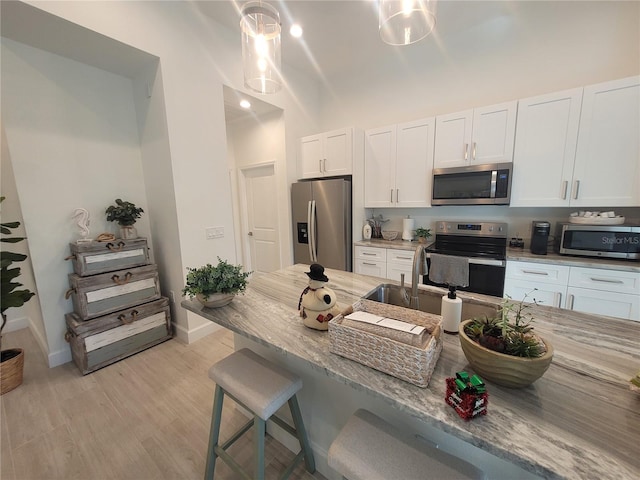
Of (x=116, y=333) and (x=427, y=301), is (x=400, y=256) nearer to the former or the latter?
(x=427, y=301)

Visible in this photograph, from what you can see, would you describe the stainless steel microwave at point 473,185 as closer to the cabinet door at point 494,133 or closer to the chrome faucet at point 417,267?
the cabinet door at point 494,133

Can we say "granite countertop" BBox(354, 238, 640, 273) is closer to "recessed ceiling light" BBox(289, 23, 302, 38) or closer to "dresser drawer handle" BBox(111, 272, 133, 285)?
"recessed ceiling light" BBox(289, 23, 302, 38)

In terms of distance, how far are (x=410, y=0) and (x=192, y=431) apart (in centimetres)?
280

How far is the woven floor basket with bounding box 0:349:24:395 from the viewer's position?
194 centimetres

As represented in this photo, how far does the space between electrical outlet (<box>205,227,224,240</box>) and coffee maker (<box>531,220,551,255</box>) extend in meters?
3.15

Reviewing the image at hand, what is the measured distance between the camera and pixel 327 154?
331 centimetres

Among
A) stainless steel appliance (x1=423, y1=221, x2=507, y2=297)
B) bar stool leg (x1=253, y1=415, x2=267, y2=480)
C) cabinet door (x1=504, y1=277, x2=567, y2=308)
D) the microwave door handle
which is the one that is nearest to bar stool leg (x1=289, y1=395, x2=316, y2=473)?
bar stool leg (x1=253, y1=415, x2=267, y2=480)

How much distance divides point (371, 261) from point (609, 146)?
230cm

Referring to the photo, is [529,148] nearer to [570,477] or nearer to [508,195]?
[508,195]

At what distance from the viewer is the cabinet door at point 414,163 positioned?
9.35ft

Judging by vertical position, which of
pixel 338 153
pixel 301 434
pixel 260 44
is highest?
pixel 260 44

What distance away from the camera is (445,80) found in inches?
117

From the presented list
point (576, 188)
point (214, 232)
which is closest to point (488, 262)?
point (576, 188)

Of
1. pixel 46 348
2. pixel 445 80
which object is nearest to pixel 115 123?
pixel 46 348
